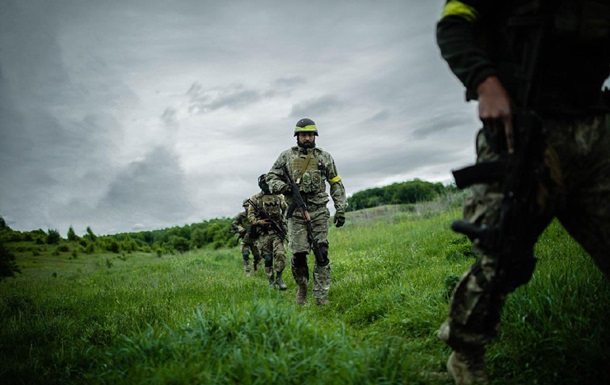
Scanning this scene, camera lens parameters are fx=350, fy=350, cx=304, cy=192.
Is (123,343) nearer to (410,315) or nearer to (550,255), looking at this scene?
(410,315)

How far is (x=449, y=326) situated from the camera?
219 centimetres

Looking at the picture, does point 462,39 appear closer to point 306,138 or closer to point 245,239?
point 306,138

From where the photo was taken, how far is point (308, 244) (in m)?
5.91

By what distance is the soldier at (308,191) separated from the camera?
5910 millimetres

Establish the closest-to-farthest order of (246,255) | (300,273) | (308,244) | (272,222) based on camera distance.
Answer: (308,244), (300,273), (272,222), (246,255)

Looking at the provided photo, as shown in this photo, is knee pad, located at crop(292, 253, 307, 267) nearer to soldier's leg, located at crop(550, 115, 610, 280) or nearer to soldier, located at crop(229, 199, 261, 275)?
soldier's leg, located at crop(550, 115, 610, 280)

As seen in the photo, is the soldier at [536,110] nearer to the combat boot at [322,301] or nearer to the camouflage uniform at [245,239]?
the combat boot at [322,301]

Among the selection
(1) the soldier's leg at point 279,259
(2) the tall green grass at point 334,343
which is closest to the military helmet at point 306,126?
(2) the tall green grass at point 334,343

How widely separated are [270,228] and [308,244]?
348 centimetres

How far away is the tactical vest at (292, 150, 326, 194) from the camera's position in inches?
237

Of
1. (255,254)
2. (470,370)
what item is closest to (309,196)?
(470,370)

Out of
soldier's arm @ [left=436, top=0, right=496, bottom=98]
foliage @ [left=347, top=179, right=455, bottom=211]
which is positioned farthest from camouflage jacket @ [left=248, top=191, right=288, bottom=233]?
foliage @ [left=347, top=179, right=455, bottom=211]

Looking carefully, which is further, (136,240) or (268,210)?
(136,240)

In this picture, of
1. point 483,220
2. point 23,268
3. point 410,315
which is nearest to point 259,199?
point 410,315
